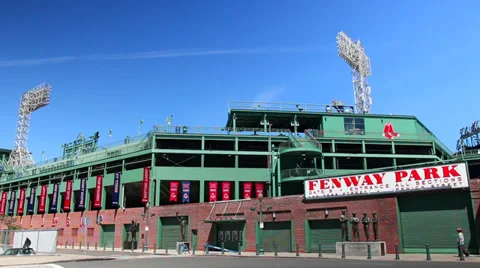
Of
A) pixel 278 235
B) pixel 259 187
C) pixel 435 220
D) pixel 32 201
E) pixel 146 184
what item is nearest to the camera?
pixel 435 220

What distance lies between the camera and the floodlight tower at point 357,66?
74.5 m

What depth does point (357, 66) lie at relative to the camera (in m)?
76.9

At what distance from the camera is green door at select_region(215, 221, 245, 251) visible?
124ft

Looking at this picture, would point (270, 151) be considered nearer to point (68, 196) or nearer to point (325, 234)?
point (325, 234)

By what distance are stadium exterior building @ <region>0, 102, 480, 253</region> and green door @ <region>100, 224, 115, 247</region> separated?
0.18 metres

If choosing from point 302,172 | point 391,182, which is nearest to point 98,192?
point 302,172

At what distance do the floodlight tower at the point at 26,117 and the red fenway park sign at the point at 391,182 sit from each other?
266 ft

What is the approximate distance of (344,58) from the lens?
76.2m

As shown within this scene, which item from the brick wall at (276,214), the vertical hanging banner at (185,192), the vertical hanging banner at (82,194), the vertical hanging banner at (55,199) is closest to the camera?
the brick wall at (276,214)

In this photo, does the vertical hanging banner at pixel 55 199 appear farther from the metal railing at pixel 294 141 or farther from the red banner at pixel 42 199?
the metal railing at pixel 294 141

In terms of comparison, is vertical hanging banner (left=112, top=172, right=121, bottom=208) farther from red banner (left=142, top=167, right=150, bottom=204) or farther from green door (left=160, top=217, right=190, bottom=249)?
green door (left=160, top=217, right=190, bottom=249)

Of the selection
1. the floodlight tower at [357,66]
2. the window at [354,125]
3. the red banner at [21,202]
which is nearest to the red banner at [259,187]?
the window at [354,125]

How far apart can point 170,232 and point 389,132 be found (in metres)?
30.7

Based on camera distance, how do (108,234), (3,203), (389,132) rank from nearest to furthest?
(108,234) → (389,132) → (3,203)
